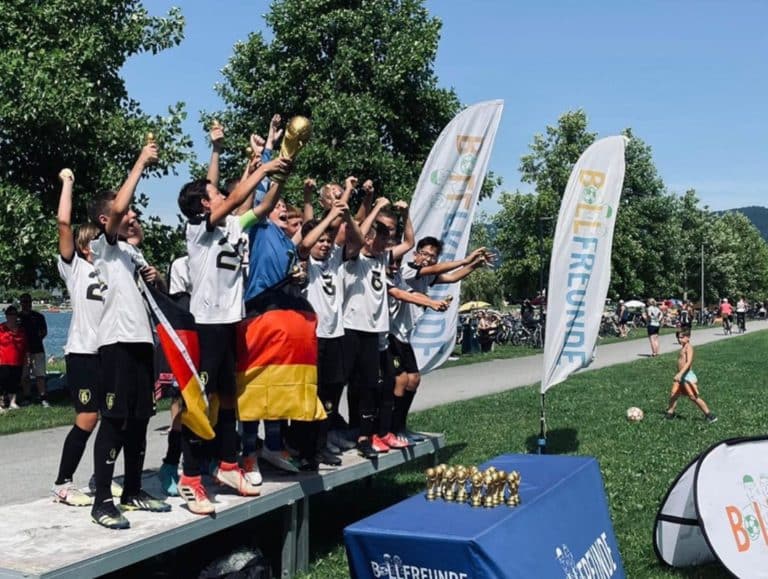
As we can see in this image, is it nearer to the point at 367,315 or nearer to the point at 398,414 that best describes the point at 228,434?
the point at 367,315

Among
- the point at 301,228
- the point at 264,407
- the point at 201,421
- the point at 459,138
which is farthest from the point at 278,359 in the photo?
the point at 459,138

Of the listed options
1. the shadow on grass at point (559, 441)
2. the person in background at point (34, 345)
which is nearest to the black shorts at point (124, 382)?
the shadow on grass at point (559, 441)

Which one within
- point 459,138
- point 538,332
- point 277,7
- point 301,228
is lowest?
point 538,332

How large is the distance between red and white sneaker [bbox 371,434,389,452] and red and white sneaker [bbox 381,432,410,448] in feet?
0.14

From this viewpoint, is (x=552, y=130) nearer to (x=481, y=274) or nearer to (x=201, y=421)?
(x=481, y=274)

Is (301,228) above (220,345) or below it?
above

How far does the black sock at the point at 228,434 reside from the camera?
17.0ft

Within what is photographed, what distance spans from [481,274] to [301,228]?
6272cm

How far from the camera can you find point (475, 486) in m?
4.43

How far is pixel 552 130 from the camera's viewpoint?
2069 inches

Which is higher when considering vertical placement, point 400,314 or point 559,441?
point 400,314

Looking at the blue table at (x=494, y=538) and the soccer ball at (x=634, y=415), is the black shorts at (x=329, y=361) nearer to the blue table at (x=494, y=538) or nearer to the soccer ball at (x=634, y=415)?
the blue table at (x=494, y=538)

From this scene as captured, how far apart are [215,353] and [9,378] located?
35.0 feet

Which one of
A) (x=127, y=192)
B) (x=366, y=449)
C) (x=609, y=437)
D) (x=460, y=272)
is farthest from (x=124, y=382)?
(x=609, y=437)
